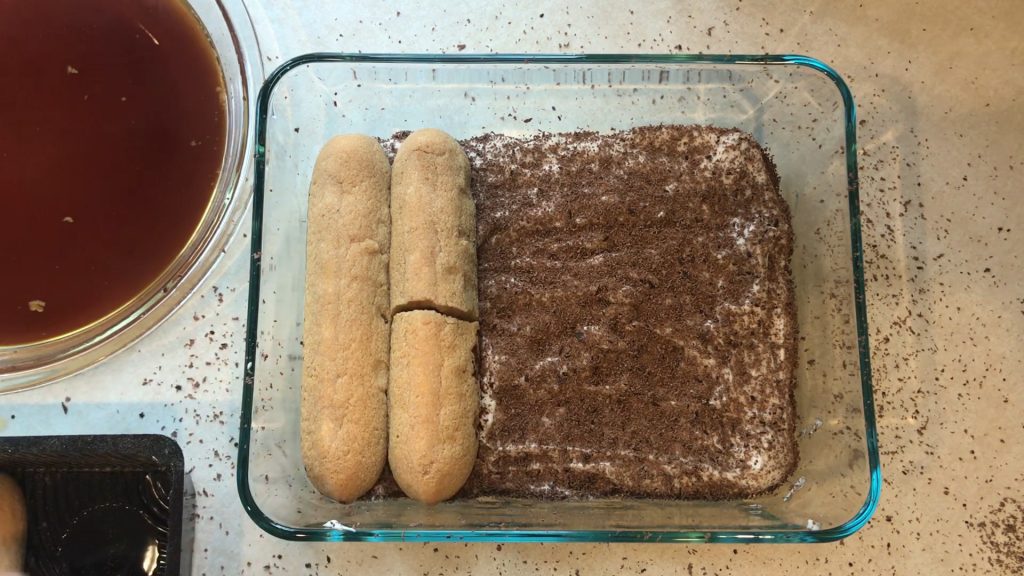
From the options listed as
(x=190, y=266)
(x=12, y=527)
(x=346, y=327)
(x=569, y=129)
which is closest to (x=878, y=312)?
(x=569, y=129)

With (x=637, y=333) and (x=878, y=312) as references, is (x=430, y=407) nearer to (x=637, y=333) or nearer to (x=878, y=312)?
(x=637, y=333)

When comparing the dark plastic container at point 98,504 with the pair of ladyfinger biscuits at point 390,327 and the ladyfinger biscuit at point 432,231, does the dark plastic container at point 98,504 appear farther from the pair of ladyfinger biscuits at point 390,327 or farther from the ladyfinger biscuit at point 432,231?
the ladyfinger biscuit at point 432,231

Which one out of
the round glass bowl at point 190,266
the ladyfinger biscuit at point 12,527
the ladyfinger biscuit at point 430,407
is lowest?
the ladyfinger biscuit at point 12,527

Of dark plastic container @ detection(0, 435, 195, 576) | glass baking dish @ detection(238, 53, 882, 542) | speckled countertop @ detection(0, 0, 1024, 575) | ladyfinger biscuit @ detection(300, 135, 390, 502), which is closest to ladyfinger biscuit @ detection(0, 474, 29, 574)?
dark plastic container @ detection(0, 435, 195, 576)

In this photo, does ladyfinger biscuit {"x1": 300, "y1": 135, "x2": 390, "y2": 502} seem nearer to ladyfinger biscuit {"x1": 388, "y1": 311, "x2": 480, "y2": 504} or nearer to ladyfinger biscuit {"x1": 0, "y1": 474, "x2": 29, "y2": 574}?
ladyfinger biscuit {"x1": 388, "y1": 311, "x2": 480, "y2": 504}

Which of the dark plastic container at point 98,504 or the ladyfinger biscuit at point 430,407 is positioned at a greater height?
the ladyfinger biscuit at point 430,407

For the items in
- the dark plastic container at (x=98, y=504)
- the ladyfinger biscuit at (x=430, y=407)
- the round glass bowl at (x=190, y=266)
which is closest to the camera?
the ladyfinger biscuit at (x=430, y=407)

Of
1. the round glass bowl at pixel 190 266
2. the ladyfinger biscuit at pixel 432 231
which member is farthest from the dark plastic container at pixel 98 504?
the ladyfinger biscuit at pixel 432 231

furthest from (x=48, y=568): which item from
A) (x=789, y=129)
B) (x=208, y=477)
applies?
(x=789, y=129)
